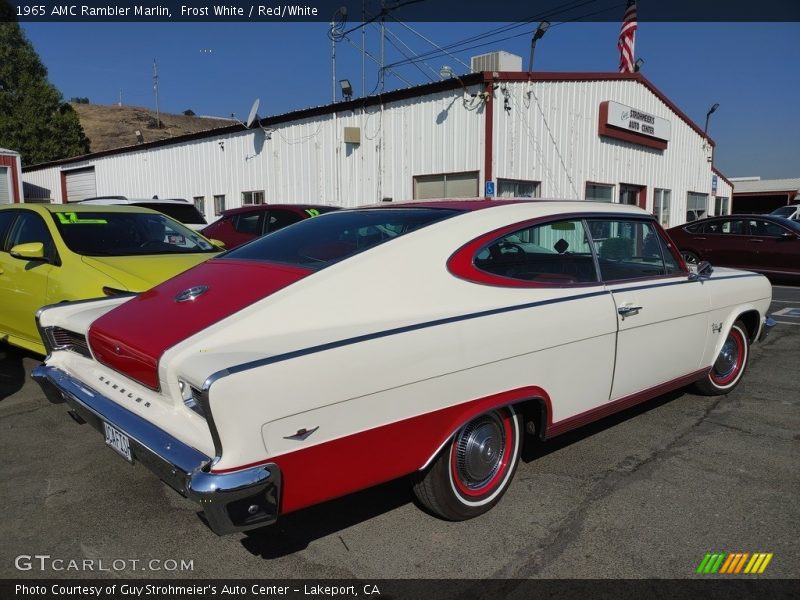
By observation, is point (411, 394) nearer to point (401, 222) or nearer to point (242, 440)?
point (242, 440)

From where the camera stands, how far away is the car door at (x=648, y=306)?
3.41 m

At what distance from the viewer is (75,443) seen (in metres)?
3.83

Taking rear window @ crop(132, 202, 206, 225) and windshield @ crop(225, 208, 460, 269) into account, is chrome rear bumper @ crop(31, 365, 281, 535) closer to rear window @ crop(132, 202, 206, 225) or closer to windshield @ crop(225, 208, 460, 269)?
windshield @ crop(225, 208, 460, 269)

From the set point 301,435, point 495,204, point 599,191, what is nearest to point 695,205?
point 599,191

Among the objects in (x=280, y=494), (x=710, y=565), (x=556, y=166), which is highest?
(x=556, y=166)

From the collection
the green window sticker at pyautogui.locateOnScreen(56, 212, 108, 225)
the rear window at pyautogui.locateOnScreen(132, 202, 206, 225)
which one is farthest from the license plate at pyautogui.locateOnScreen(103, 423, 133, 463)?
the rear window at pyautogui.locateOnScreen(132, 202, 206, 225)

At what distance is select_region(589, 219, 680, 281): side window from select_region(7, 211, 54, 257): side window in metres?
4.51

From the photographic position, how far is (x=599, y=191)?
1622 centimetres

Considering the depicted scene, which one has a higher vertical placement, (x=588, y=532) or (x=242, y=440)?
(x=242, y=440)

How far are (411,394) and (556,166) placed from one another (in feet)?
42.6

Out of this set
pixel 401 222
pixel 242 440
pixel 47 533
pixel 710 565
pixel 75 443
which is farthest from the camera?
pixel 75 443

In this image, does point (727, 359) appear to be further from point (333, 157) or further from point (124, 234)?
point (333, 157)

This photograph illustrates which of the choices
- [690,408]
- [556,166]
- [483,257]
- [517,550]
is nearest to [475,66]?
[556,166]
